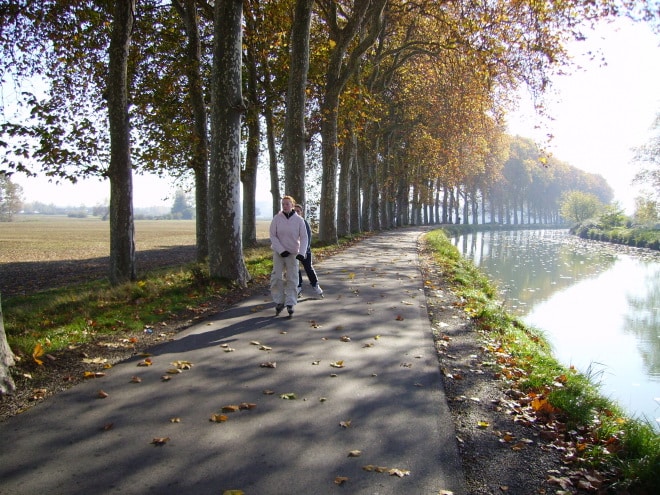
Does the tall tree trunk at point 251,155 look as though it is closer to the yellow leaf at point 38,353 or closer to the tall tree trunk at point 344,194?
the tall tree trunk at point 344,194

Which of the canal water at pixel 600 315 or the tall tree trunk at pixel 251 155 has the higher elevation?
the tall tree trunk at pixel 251 155

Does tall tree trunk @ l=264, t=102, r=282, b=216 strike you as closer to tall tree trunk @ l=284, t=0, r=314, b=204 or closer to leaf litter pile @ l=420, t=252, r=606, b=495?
tall tree trunk @ l=284, t=0, r=314, b=204

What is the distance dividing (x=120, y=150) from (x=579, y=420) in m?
10.7

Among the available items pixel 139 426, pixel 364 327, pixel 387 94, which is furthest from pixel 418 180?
pixel 139 426

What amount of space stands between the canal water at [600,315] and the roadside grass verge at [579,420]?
2.29 ft

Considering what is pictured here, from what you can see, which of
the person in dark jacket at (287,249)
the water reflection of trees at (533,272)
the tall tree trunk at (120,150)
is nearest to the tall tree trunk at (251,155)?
the tall tree trunk at (120,150)

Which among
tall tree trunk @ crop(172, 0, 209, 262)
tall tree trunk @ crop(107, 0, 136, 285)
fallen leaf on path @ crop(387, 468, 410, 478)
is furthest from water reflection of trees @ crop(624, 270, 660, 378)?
tall tree trunk @ crop(172, 0, 209, 262)

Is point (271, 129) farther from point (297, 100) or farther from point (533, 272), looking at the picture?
point (533, 272)

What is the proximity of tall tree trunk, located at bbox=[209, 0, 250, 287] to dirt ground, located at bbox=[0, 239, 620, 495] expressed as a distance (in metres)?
2.12

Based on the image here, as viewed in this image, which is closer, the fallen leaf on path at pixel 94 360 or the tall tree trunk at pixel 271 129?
the fallen leaf on path at pixel 94 360

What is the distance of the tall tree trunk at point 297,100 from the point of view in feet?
54.1

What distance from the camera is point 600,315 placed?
47.6ft

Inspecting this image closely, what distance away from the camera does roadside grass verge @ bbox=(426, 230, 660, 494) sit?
3.86m

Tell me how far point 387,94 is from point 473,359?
30.8 m
